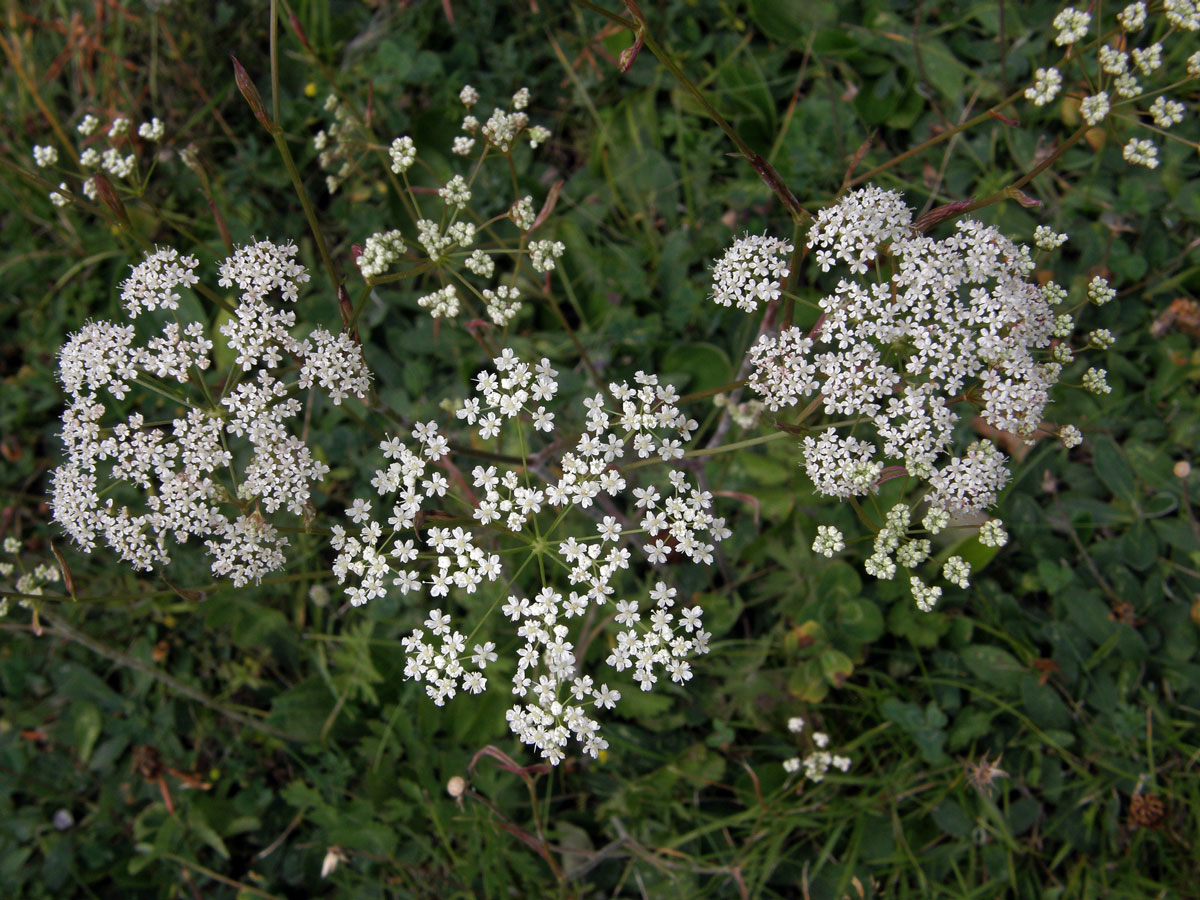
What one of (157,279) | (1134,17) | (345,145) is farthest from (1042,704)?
(157,279)

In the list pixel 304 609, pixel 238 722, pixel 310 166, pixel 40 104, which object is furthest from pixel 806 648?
pixel 40 104

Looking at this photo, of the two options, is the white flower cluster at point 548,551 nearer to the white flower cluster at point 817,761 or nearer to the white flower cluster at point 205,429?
Answer: the white flower cluster at point 205,429

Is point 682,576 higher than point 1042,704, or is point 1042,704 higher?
point 682,576

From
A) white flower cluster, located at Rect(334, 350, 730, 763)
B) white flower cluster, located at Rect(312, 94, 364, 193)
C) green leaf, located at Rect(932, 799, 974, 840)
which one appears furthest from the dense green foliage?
white flower cluster, located at Rect(312, 94, 364, 193)

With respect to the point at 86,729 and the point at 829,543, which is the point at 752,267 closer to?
the point at 829,543

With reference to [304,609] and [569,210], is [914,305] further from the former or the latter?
[304,609]

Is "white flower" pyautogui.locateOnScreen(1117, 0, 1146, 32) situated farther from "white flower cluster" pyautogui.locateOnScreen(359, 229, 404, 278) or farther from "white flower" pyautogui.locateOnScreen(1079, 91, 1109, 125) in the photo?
"white flower cluster" pyautogui.locateOnScreen(359, 229, 404, 278)

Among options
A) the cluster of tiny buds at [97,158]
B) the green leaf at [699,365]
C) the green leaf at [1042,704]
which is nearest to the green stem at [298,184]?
the cluster of tiny buds at [97,158]
